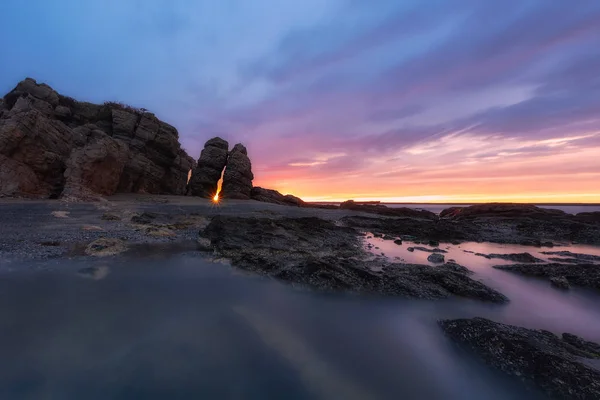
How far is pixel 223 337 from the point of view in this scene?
19.0 ft

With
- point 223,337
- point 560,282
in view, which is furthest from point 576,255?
point 223,337

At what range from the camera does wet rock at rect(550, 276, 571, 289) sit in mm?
10758

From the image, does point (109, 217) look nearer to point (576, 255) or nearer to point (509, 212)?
point (576, 255)

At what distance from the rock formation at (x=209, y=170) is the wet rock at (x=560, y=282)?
46197 mm

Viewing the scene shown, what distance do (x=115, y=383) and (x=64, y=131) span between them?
35501 mm

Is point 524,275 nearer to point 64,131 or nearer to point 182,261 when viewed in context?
point 182,261

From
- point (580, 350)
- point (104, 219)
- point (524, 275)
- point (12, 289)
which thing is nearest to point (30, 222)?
point (104, 219)

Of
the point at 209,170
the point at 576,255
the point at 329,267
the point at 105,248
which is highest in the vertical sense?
the point at 209,170

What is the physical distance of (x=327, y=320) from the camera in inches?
271

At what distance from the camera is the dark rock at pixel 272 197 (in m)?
52.1

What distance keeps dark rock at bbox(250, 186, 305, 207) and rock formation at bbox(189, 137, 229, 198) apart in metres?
7.28

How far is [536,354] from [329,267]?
230 inches

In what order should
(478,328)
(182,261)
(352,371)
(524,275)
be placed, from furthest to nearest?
1. (524,275)
2. (182,261)
3. (478,328)
4. (352,371)

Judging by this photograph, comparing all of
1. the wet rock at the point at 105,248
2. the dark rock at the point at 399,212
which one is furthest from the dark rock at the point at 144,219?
the dark rock at the point at 399,212
